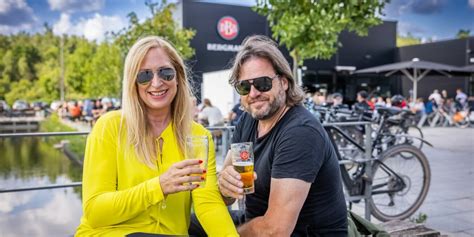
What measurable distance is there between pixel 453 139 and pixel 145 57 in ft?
41.4

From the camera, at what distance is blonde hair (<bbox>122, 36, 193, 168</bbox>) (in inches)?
75.8

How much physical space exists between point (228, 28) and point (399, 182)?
19.3 meters

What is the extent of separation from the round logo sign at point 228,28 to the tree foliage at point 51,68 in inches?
215

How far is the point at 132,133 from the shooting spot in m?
1.93

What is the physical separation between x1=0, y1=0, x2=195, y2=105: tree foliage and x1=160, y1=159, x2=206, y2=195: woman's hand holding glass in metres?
20.1

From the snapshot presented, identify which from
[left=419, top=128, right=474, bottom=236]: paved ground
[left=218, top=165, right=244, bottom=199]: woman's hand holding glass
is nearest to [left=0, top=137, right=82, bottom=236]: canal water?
[left=218, top=165, right=244, bottom=199]: woman's hand holding glass

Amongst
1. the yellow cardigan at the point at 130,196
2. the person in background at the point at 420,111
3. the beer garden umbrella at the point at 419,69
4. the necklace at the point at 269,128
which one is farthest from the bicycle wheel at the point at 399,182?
the person in background at the point at 420,111

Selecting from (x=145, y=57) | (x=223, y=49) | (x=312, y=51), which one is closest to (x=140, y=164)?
(x=145, y=57)

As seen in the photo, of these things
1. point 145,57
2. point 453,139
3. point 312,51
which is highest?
point 312,51

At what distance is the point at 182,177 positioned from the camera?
1.62 metres

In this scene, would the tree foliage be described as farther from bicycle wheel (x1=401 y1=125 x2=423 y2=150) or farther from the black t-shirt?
the black t-shirt

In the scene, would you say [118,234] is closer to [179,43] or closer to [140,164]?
[140,164]

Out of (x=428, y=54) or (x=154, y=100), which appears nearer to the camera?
(x=154, y=100)

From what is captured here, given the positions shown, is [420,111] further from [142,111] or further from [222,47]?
[142,111]
